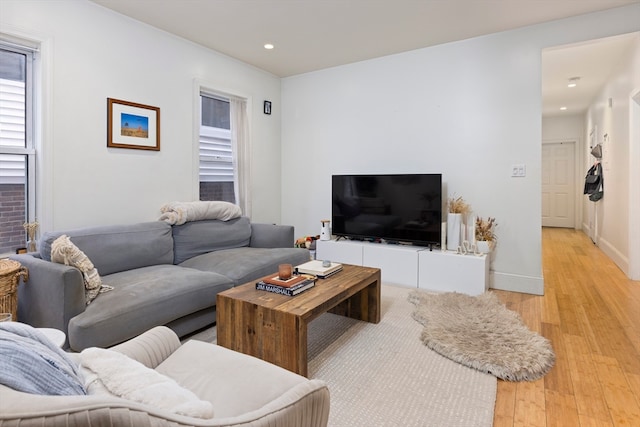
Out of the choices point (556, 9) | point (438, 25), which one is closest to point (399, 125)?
point (438, 25)

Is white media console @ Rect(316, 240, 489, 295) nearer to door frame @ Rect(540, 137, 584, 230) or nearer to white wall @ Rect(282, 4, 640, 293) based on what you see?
white wall @ Rect(282, 4, 640, 293)

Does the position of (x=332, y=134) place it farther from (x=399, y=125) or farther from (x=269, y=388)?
(x=269, y=388)

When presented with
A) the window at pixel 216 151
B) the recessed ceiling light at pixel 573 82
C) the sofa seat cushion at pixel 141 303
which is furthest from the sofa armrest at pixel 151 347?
the recessed ceiling light at pixel 573 82

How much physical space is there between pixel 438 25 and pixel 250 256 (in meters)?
2.75

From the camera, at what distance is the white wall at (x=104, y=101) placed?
2732mm

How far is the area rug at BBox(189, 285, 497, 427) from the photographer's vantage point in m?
1.63

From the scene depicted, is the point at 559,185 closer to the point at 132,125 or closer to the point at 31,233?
the point at 132,125

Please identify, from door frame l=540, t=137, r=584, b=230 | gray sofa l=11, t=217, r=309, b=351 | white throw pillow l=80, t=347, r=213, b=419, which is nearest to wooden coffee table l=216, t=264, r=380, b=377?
gray sofa l=11, t=217, r=309, b=351

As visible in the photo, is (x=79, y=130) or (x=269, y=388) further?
(x=79, y=130)

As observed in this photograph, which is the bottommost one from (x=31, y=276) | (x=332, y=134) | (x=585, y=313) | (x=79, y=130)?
(x=585, y=313)

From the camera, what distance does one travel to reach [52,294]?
1.96 meters

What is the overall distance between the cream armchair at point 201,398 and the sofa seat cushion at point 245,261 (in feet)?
4.28

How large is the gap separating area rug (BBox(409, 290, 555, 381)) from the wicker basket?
2514 millimetres

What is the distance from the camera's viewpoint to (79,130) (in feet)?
9.57
